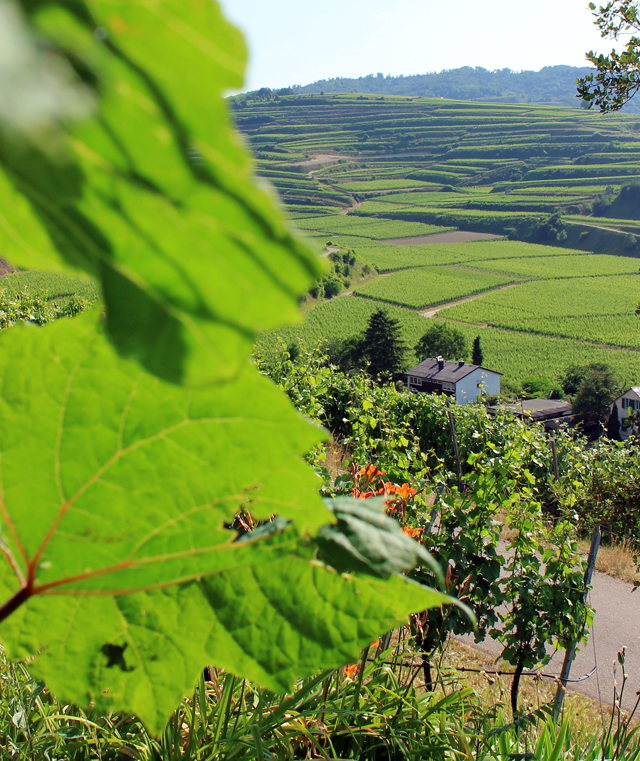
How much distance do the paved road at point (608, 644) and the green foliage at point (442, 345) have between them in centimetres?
2886

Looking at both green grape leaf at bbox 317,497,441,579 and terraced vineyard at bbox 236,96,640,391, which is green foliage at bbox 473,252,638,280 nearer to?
terraced vineyard at bbox 236,96,640,391

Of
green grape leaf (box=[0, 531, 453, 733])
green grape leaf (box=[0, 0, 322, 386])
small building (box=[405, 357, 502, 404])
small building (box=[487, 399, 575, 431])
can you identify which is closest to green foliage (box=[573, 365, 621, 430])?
small building (box=[487, 399, 575, 431])

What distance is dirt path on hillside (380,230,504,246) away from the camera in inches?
2191

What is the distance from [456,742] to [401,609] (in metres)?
1.72

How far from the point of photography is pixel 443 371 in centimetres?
3189

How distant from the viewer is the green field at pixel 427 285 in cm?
4394

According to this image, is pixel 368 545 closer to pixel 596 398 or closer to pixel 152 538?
pixel 152 538

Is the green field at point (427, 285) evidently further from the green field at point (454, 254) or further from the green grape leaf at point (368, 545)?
the green grape leaf at point (368, 545)

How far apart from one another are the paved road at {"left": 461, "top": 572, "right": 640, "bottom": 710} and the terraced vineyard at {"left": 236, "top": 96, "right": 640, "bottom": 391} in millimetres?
24473

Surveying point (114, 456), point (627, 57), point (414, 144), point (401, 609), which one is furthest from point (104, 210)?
point (414, 144)

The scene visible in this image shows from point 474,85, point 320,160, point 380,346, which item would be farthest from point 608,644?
point 474,85

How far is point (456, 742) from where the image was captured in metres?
1.87

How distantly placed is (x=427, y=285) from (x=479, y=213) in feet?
57.0

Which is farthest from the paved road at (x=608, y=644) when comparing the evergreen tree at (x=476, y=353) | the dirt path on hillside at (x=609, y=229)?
the dirt path on hillside at (x=609, y=229)
